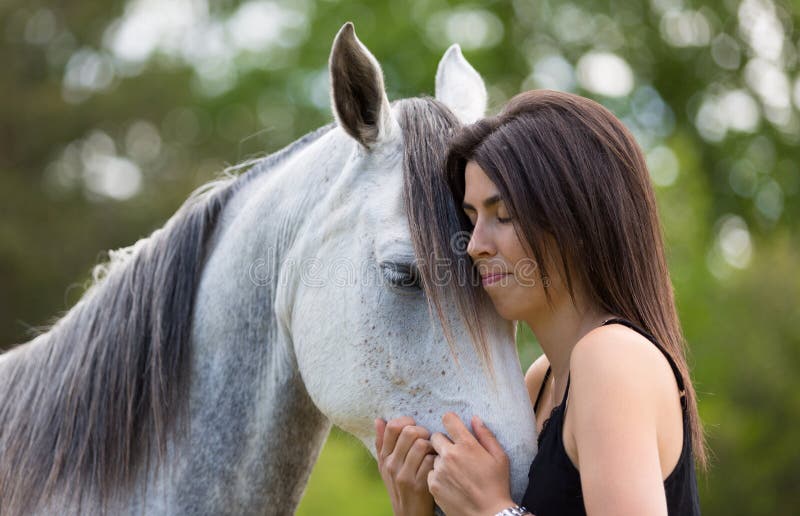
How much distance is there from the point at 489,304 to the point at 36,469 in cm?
137

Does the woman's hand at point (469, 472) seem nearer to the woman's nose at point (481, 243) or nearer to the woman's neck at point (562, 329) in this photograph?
the woman's neck at point (562, 329)

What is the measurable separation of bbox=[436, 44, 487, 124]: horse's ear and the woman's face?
588 mm

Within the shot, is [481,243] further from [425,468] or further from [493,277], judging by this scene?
[425,468]

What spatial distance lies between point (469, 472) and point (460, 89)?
132 cm

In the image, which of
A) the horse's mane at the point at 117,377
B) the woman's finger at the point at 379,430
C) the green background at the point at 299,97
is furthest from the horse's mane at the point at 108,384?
the green background at the point at 299,97

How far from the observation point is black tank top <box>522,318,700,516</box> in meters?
1.81

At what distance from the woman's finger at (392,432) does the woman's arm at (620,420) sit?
0.48 meters

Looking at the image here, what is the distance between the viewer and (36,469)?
92.7 inches

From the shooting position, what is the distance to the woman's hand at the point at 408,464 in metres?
2.05

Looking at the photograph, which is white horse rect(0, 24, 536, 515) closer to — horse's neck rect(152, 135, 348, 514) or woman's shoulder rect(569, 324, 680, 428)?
horse's neck rect(152, 135, 348, 514)

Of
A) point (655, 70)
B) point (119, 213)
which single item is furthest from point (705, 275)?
point (119, 213)

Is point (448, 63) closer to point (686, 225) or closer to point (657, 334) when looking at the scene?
point (657, 334)

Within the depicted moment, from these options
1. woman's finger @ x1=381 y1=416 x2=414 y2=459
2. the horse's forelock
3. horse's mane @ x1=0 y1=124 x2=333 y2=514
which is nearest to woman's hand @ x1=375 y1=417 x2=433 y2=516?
woman's finger @ x1=381 y1=416 x2=414 y2=459

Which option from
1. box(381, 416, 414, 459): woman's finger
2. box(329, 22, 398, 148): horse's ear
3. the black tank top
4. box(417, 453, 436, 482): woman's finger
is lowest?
the black tank top
